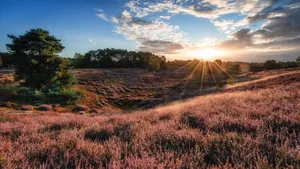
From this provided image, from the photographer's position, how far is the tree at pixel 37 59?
25.7 m

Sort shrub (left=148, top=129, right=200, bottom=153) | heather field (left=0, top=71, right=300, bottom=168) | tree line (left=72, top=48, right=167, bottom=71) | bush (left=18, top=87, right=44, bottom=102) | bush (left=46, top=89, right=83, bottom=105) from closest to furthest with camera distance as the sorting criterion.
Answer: heather field (left=0, top=71, right=300, bottom=168)
shrub (left=148, top=129, right=200, bottom=153)
bush (left=18, top=87, right=44, bottom=102)
bush (left=46, top=89, right=83, bottom=105)
tree line (left=72, top=48, right=167, bottom=71)

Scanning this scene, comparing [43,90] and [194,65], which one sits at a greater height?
[194,65]

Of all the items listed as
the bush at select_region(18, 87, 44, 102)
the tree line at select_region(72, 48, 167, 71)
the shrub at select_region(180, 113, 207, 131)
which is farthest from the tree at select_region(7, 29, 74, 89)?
the tree line at select_region(72, 48, 167, 71)

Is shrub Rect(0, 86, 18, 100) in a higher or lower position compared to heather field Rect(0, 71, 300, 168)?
lower

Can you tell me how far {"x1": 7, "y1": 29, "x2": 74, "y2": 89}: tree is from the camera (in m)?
25.7

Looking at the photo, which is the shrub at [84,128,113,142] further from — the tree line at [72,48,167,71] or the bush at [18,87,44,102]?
the tree line at [72,48,167,71]

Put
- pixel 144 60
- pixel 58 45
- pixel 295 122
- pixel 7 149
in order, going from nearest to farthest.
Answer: pixel 7 149, pixel 295 122, pixel 58 45, pixel 144 60

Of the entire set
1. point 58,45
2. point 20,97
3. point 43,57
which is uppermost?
point 58,45

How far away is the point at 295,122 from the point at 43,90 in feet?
103

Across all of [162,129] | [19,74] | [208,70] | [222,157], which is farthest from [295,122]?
[208,70]

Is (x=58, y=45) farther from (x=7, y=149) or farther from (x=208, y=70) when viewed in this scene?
(x=208, y=70)

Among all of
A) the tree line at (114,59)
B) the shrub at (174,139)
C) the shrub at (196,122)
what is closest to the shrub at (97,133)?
the shrub at (174,139)

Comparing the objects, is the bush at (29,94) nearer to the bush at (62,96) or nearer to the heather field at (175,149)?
the bush at (62,96)

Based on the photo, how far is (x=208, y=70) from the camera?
274ft
